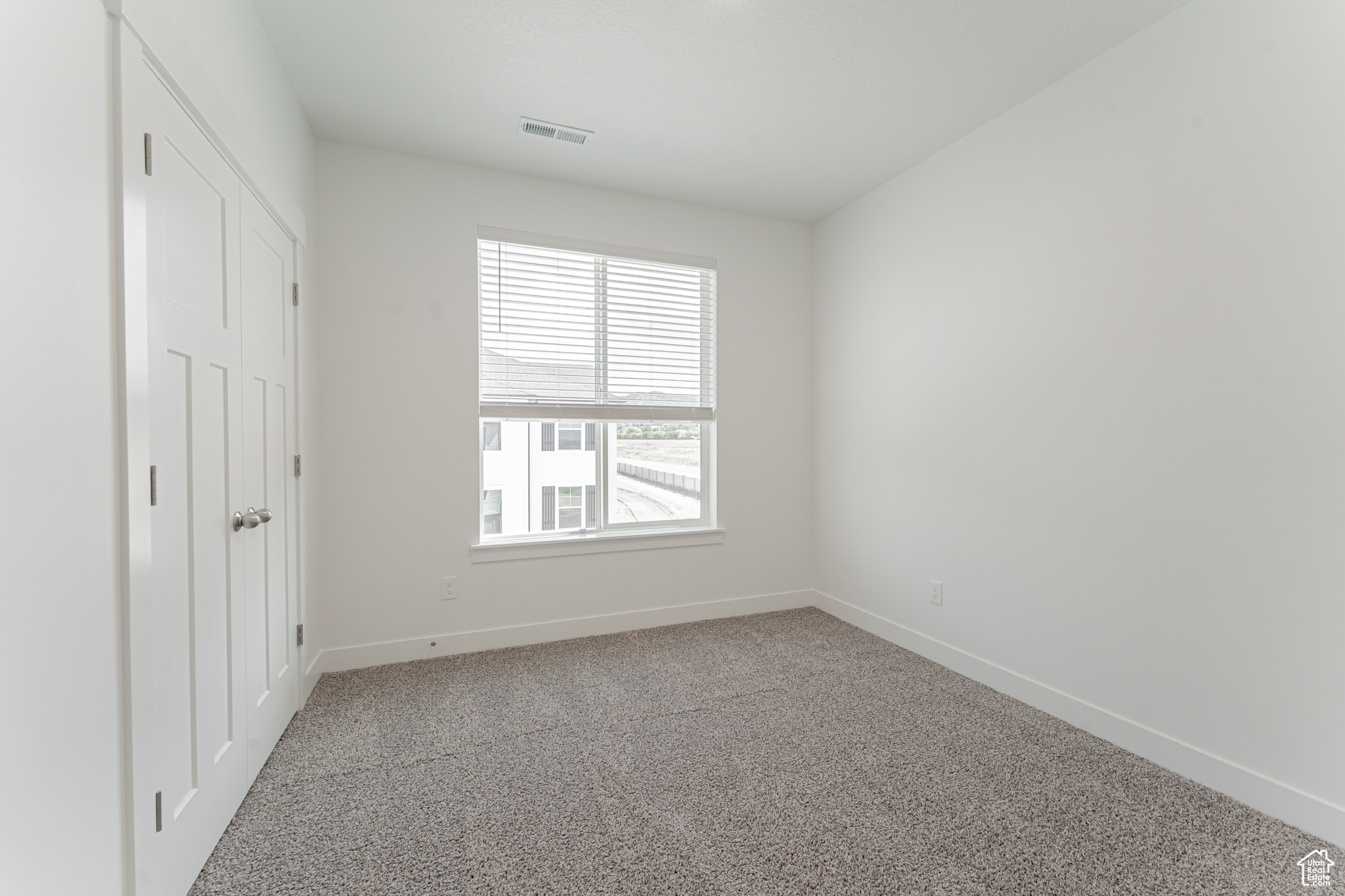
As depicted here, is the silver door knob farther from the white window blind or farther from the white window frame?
the white window blind

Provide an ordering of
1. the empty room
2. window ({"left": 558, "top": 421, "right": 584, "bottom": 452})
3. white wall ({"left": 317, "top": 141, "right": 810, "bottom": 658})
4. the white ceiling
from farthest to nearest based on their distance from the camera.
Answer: window ({"left": 558, "top": 421, "right": 584, "bottom": 452}) < white wall ({"left": 317, "top": 141, "right": 810, "bottom": 658}) < the white ceiling < the empty room

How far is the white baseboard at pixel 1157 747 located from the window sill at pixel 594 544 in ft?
4.39

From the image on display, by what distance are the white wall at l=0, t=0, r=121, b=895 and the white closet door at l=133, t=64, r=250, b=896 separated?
0.11 metres

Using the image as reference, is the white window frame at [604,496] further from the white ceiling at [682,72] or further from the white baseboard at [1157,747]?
the white baseboard at [1157,747]

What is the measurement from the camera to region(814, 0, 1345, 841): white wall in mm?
1740

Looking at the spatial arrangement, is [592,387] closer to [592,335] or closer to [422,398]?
[592,335]

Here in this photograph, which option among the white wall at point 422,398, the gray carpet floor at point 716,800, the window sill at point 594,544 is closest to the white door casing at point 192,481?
the gray carpet floor at point 716,800

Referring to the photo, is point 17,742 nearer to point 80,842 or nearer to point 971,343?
point 80,842

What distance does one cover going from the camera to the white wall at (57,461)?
852 millimetres

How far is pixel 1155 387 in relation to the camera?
211 cm

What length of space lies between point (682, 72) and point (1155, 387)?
221cm

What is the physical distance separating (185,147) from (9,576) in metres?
1.17

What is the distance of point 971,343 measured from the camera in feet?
9.34

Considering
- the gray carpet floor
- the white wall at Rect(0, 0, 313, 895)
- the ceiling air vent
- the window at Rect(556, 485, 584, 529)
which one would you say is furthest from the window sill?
the ceiling air vent
